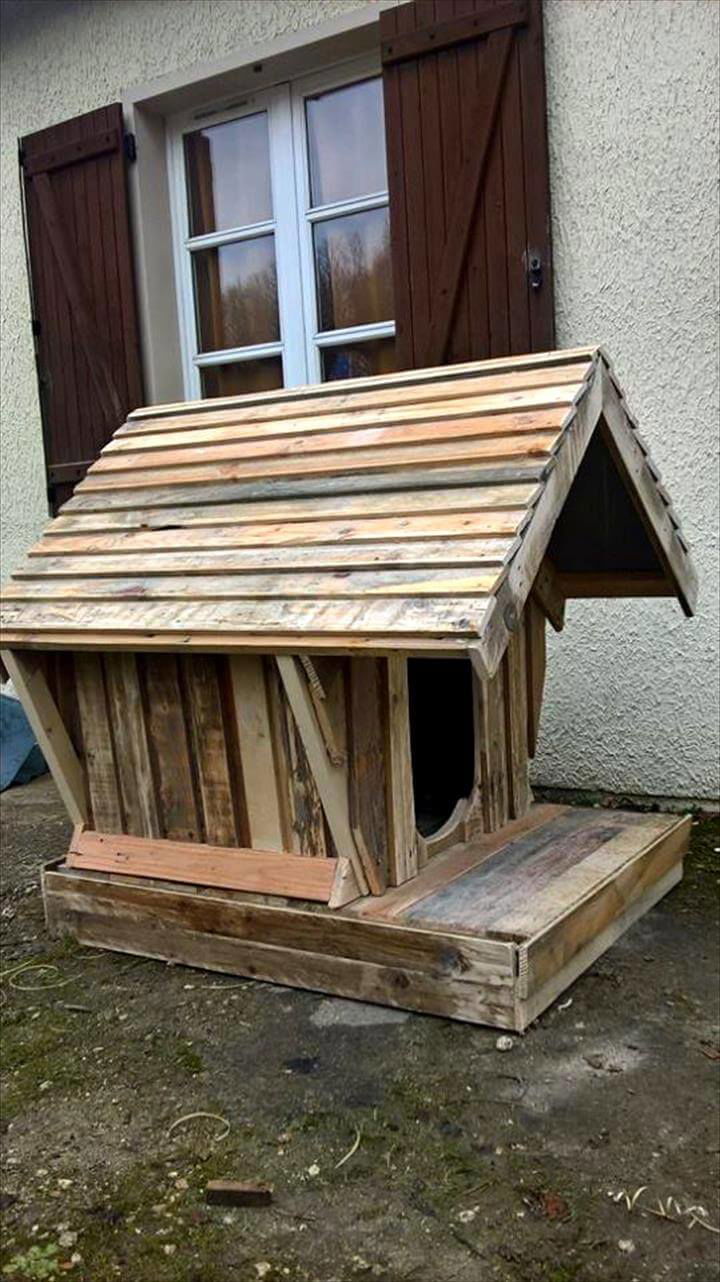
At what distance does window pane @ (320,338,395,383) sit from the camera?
5.35 m

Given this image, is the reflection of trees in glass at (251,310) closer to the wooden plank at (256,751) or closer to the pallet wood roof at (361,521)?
the pallet wood roof at (361,521)

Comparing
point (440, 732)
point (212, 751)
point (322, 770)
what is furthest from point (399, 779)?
point (440, 732)

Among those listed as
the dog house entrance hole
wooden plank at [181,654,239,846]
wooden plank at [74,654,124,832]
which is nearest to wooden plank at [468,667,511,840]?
the dog house entrance hole

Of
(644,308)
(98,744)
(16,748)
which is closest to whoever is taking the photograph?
(98,744)

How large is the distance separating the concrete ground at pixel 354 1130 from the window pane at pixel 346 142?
3.81m

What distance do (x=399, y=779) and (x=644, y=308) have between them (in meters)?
2.48

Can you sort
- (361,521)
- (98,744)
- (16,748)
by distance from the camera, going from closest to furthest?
(361,521)
(98,744)
(16,748)

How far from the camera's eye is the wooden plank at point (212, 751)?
10.1 ft

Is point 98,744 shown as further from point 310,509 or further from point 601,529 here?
point 601,529

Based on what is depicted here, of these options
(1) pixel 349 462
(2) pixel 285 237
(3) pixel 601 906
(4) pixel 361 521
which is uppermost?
(2) pixel 285 237

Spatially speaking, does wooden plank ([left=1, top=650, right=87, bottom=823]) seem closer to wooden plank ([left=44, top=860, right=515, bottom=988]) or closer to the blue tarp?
wooden plank ([left=44, top=860, right=515, bottom=988])

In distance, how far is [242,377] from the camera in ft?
19.3

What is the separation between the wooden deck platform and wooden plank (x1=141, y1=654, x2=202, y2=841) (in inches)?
7.3

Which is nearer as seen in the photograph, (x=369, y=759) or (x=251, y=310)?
(x=369, y=759)
